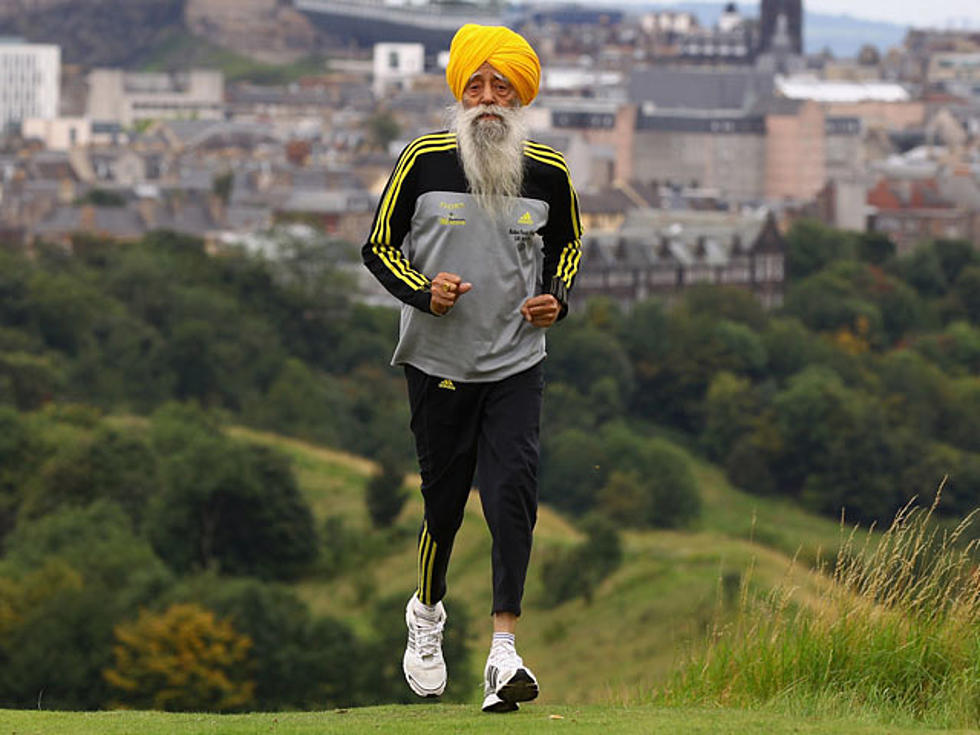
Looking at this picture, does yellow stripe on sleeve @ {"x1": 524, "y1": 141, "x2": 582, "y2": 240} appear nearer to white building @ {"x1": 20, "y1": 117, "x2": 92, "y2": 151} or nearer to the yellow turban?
the yellow turban

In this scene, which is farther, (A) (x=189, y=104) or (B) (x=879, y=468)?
(A) (x=189, y=104)

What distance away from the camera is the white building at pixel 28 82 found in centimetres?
12875

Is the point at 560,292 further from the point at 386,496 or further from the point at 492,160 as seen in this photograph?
the point at 386,496

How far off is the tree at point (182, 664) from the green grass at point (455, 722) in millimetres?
19589

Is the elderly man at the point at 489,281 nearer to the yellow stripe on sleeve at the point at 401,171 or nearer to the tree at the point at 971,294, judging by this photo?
the yellow stripe on sleeve at the point at 401,171

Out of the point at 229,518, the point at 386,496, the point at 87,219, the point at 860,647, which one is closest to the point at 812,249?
the point at 87,219

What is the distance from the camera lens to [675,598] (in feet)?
98.4

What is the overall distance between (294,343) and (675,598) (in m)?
25.1

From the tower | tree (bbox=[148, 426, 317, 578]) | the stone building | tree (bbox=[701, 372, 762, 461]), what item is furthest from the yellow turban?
the tower

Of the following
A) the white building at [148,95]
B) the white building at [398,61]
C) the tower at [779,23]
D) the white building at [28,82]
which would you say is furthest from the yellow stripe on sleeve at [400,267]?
the tower at [779,23]

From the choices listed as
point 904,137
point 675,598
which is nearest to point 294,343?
point 675,598

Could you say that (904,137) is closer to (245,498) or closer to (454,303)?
(245,498)

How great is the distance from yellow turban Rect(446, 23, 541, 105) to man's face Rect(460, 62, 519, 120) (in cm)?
1

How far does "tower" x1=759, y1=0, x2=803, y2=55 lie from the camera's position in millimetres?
146250
